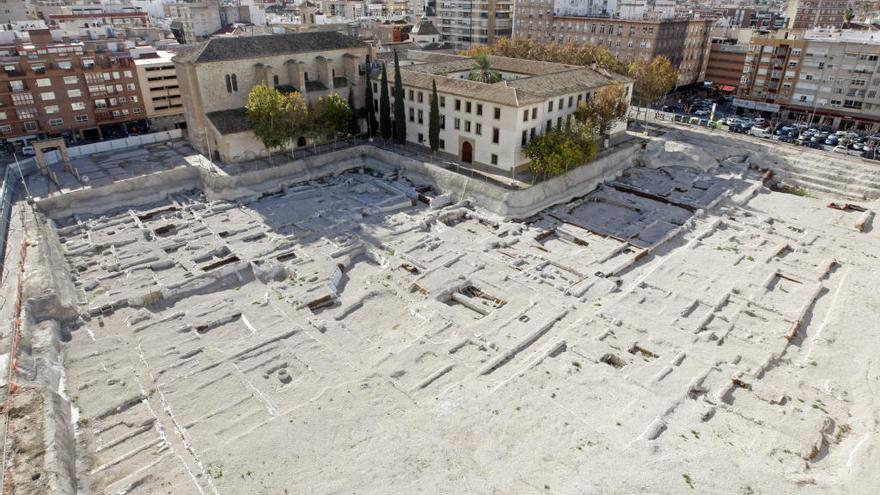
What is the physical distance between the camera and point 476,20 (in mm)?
113125

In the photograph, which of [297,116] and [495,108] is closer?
[495,108]

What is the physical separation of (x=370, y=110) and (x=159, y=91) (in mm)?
29245

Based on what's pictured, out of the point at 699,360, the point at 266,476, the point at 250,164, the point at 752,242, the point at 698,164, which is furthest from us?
the point at 698,164

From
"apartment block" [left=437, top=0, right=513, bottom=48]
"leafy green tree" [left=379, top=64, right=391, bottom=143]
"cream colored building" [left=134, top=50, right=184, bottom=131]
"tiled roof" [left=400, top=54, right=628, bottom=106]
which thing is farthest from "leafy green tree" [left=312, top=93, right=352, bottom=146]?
"apartment block" [left=437, top=0, right=513, bottom=48]

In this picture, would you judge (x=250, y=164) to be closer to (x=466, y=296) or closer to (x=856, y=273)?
(x=466, y=296)

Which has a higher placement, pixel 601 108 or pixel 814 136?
pixel 601 108

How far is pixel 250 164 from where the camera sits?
181 ft

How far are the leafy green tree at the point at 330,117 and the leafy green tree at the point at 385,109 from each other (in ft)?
14.2

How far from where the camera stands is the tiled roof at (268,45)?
54781 millimetres

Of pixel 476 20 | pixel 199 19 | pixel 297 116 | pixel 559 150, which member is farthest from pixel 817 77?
pixel 199 19

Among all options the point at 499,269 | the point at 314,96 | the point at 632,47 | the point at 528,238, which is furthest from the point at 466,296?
the point at 632,47

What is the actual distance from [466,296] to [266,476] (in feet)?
57.2

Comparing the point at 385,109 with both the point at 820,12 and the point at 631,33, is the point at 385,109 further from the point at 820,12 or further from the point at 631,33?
the point at 820,12

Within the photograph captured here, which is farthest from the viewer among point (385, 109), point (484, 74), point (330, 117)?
point (385, 109)
